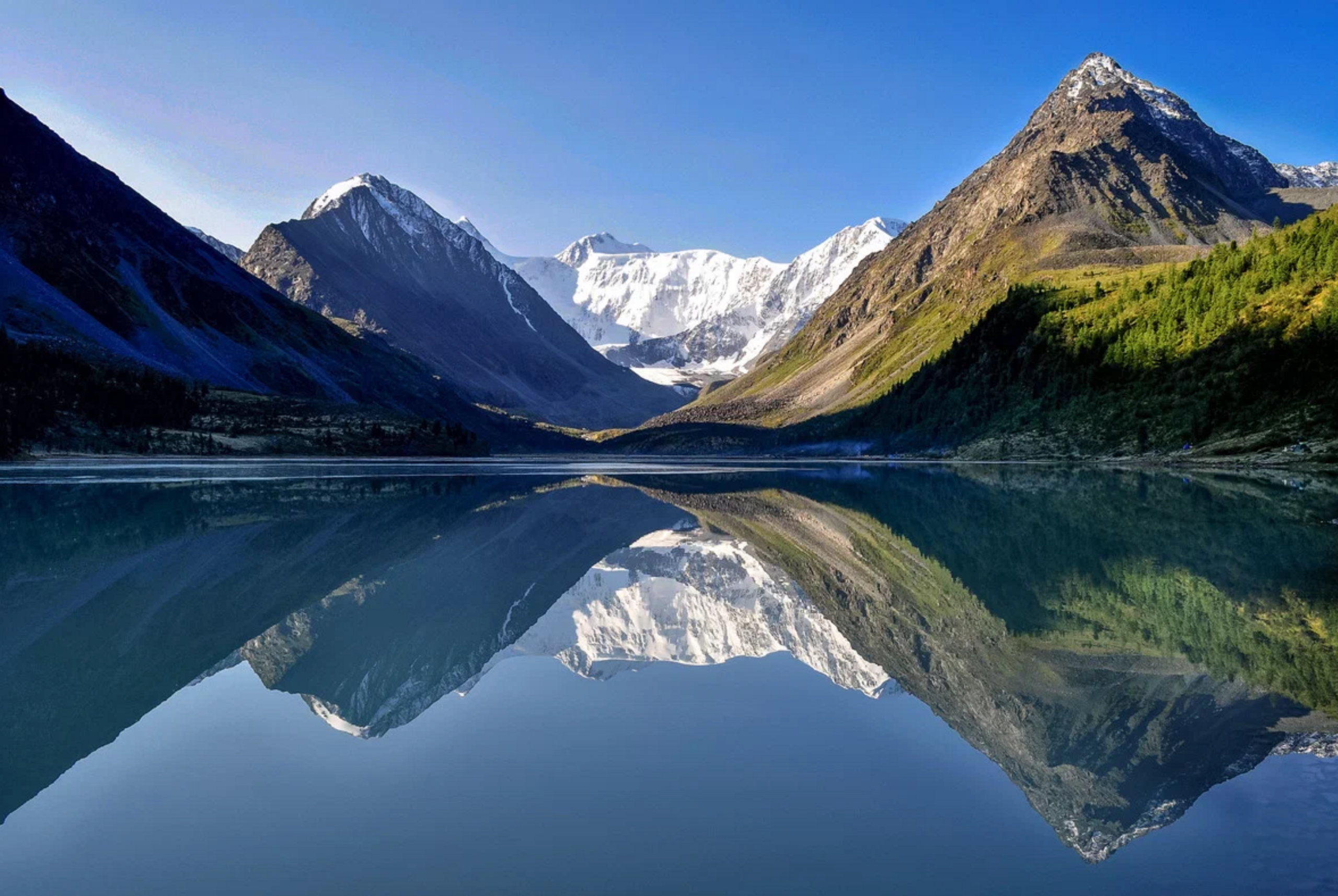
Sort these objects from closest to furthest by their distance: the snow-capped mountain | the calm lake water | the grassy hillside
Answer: the calm lake water, the snow-capped mountain, the grassy hillside

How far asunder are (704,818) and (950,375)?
16118 cm

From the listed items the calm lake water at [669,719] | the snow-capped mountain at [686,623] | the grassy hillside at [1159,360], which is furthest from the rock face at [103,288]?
the grassy hillside at [1159,360]

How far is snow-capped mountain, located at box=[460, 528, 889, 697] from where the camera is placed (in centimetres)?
1748

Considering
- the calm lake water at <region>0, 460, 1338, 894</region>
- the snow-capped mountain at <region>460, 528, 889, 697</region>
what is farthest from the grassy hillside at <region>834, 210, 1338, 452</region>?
the snow-capped mountain at <region>460, 528, 889, 697</region>

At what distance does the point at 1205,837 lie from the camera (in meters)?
8.71

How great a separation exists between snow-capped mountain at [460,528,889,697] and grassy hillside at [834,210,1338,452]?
7269cm

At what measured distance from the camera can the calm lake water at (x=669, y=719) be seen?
27.2 ft

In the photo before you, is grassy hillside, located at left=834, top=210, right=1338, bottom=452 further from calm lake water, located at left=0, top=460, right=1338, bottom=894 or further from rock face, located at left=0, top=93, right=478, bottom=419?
rock face, located at left=0, top=93, right=478, bottom=419

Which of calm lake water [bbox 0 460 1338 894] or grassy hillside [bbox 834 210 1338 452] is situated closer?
calm lake water [bbox 0 460 1338 894]

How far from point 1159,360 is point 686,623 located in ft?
341

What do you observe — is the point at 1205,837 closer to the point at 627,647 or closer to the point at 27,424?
the point at 627,647

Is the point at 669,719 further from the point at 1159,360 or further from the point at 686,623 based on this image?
the point at 1159,360

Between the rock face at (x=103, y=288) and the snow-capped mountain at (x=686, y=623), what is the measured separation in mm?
125567

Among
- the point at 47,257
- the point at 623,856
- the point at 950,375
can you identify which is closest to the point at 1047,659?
the point at 623,856
